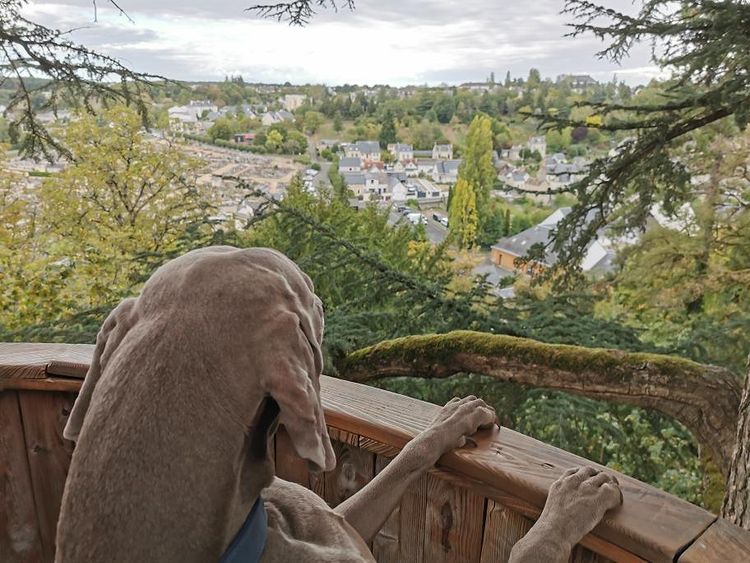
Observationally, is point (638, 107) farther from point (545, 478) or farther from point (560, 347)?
point (545, 478)

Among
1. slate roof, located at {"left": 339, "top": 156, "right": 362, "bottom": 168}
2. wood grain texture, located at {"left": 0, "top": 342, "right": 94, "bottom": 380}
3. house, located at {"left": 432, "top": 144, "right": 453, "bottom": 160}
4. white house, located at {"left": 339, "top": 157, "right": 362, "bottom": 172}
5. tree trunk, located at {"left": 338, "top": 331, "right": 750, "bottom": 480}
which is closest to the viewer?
wood grain texture, located at {"left": 0, "top": 342, "right": 94, "bottom": 380}

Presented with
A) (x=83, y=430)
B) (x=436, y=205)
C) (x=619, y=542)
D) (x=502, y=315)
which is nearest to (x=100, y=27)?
(x=502, y=315)

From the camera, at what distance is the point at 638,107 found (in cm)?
378

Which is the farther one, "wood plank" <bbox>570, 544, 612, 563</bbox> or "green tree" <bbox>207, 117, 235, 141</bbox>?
"green tree" <bbox>207, 117, 235, 141</bbox>

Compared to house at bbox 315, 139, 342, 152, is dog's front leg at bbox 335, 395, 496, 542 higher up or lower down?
lower down

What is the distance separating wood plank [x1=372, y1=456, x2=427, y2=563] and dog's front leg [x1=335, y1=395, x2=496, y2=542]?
3.1 inches

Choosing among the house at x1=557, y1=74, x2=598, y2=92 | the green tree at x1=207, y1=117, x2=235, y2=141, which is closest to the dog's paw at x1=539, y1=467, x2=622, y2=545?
the house at x1=557, y1=74, x2=598, y2=92

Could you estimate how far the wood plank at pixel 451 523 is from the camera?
1601 mm

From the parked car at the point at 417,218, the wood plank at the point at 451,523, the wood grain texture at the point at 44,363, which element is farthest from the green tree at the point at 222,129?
the wood plank at the point at 451,523

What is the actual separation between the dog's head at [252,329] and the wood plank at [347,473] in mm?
760

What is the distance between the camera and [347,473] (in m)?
1.92

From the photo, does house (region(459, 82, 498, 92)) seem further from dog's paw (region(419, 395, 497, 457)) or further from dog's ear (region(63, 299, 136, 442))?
dog's ear (region(63, 299, 136, 442))

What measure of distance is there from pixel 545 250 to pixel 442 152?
4708 millimetres

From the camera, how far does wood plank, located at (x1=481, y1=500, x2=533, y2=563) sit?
4.95 ft
